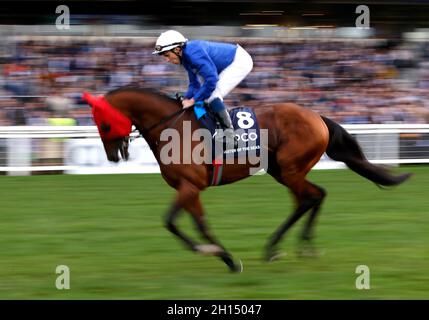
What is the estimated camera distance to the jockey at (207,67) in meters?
5.64

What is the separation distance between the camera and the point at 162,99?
19.1ft

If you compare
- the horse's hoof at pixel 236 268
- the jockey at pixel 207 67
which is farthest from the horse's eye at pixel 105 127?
the horse's hoof at pixel 236 268

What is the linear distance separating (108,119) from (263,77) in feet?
29.0

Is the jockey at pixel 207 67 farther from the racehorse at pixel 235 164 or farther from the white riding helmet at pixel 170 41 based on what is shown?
the racehorse at pixel 235 164

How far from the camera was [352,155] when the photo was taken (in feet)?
21.2

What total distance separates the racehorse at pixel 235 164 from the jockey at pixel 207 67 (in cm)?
20

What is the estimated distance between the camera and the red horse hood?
559 cm

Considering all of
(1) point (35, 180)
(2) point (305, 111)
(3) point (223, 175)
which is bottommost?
(1) point (35, 180)

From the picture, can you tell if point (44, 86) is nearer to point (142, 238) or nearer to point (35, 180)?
point (35, 180)

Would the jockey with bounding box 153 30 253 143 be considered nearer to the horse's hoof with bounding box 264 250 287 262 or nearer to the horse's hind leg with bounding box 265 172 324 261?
the horse's hind leg with bounding box 265 172 324 261

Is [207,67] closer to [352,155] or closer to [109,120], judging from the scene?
[109,120]
